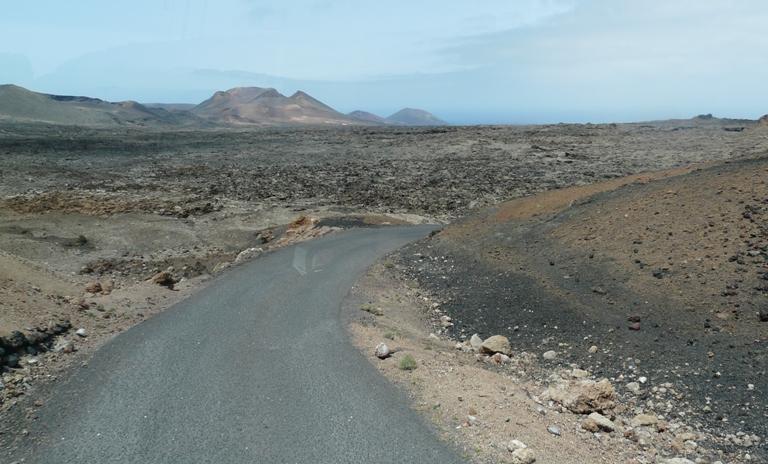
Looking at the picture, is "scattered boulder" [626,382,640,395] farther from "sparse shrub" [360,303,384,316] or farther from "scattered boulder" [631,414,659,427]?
"sparse shrub" [360,303,384,316]

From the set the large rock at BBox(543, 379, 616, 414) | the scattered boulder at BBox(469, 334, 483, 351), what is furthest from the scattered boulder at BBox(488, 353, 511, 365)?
the large rock at BBox(543, 379, 616, 414)

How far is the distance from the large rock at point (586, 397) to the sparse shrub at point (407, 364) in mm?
1891

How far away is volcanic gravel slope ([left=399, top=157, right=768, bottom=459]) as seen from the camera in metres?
7.93

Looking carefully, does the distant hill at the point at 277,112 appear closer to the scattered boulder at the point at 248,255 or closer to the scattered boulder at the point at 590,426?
the scattered boulder at the point at 248,255

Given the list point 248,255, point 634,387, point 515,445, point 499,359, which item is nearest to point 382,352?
point 499,359

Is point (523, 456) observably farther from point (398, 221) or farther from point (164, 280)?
point (398, 221)

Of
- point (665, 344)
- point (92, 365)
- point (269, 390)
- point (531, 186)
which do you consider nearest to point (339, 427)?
point (269, 390)

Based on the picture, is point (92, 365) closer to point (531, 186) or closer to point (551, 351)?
point (551, 351)

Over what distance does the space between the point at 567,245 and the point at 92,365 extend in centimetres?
1003

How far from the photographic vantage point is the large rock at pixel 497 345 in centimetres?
984

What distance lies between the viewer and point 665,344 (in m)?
8.86

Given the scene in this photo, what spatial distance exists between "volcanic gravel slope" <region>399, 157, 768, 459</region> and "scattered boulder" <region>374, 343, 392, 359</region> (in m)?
2.82

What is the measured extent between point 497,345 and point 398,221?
59.1 feet

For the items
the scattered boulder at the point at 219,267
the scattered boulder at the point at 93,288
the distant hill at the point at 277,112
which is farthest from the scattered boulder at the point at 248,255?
the distant hill at the point at 277,112
